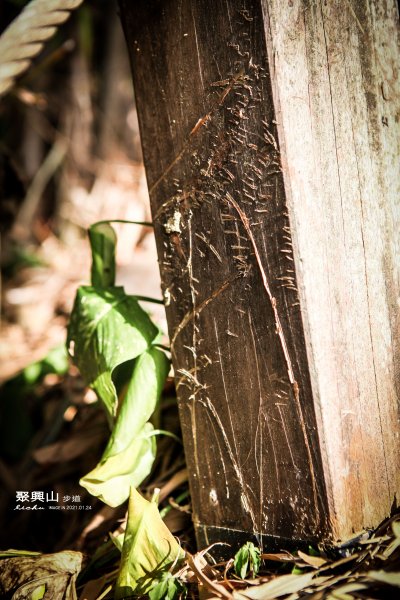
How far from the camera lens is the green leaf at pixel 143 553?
934 millimetres

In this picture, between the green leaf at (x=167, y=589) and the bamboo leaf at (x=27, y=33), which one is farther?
the bamboo leaf at (x=27, y=33)

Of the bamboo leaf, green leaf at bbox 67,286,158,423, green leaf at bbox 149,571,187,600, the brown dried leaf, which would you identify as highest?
the bamboo leaf

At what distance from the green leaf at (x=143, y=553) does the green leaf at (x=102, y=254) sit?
0.52 m

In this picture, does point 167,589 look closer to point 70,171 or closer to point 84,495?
point 84,495

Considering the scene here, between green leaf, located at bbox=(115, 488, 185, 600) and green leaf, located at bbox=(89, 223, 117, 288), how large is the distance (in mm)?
523

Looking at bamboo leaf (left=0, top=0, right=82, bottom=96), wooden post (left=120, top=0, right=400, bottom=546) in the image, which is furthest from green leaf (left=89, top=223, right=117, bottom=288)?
bamboo leaf (left=0, top=0, right=82, bottom=96)

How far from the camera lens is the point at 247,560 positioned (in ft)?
3.07

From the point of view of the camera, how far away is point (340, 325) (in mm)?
918

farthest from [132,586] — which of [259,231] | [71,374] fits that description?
[71,374]

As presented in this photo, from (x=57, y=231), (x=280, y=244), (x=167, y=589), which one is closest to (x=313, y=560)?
(x=167, y=589)

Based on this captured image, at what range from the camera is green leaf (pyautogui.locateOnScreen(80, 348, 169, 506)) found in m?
0.99

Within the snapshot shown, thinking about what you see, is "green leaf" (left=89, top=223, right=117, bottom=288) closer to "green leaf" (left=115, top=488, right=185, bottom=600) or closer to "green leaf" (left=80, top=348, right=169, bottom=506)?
"green leaf" (left=80, top=348, right=169, bottom=506)

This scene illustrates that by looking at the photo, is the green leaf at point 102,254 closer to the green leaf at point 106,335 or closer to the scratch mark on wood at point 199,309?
the green leaf at point 106,335

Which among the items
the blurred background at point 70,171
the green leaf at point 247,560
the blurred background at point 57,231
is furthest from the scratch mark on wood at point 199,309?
the blurred background at point 70,171
